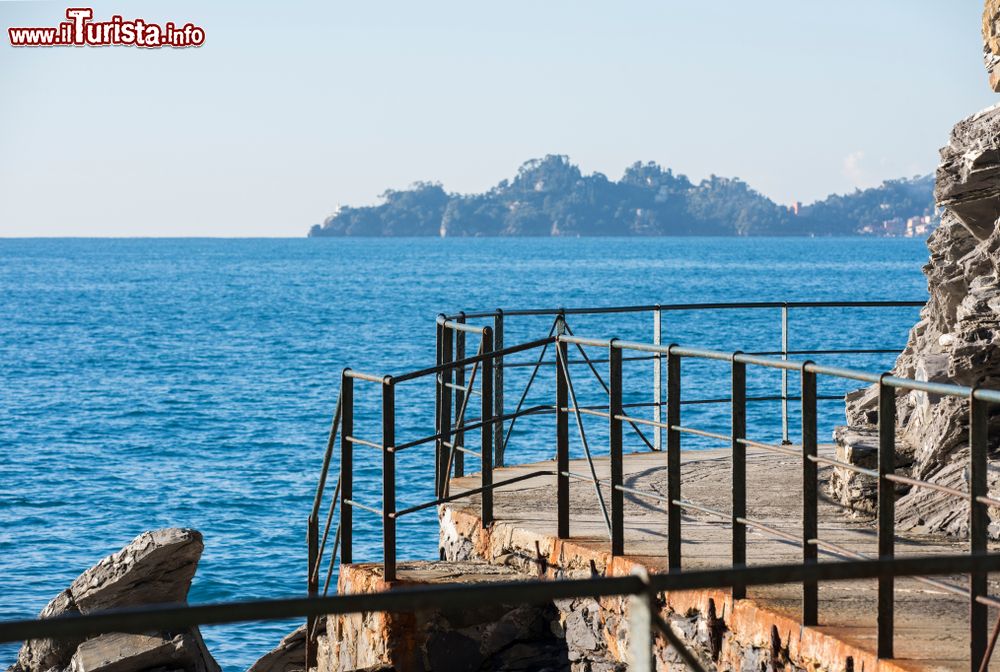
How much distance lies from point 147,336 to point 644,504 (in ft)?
194

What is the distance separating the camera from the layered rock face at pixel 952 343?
26.4ft

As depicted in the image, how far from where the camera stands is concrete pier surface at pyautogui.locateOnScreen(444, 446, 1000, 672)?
5766mm

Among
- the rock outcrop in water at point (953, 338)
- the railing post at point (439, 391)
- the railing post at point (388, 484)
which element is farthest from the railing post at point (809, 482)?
the railing post at point (439, 391)

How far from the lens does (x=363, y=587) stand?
809 centimetres

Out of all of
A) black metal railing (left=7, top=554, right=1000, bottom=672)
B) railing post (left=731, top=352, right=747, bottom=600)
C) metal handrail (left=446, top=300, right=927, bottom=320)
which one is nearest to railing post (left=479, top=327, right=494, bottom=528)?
metal handrail (left=446, top=300, right=927, bottom=320)

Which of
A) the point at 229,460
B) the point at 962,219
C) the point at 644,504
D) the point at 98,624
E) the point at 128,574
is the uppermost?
the point at 962,219

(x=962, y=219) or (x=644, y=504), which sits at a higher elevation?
(x=962, y=219)

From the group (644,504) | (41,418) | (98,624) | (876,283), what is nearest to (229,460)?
(41,418)

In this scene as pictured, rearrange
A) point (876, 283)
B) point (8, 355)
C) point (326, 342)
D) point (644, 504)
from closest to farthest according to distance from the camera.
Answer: point (644, 504)
point (8, 355)
point (326, 342)
point (876, 283)

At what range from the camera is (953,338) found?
8234mm

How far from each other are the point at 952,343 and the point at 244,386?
39326mm

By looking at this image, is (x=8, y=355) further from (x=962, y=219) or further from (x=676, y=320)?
(x=962, y=219)

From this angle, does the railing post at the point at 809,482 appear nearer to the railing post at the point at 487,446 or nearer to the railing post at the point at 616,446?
the railing post at the point at 616,446

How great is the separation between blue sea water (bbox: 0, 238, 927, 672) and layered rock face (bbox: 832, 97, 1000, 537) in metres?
9.18
